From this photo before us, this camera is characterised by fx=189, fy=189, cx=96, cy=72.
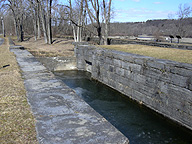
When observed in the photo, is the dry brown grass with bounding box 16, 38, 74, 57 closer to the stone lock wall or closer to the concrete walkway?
the stone lock wall

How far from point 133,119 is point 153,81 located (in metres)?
1.53

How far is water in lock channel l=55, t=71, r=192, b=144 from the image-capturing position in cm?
525

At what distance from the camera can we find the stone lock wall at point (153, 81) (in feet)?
18.0

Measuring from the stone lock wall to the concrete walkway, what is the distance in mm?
3144

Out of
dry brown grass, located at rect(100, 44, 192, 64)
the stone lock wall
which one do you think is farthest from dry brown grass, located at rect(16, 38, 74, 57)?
dry brown grass, located at rect(100, 44, 192, 64)

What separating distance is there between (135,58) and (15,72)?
4.68m

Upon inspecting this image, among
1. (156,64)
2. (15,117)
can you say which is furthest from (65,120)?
(156,64)

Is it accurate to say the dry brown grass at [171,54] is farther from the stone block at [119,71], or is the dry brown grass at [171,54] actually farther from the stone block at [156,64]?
the stone block at [119,71]

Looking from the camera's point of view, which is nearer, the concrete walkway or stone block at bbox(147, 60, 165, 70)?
the concrete walkway

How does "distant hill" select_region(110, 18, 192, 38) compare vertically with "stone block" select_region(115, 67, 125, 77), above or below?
above

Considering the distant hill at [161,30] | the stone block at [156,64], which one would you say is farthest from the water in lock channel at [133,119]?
the distant hill at [161,30]

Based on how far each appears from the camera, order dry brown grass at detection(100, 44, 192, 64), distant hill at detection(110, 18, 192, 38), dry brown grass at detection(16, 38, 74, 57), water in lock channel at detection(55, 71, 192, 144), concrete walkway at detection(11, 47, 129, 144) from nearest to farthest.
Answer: concrete walkway at detection(11, 47, 129, 144) → water in lock channel at detection(55, 71, 192, 144) → dry brown grass at detection(100, 44, 192, 64) → dry brown grass at detection(16, 38, 74, 57) → distant hill at detection(110, 18, 192, 38)

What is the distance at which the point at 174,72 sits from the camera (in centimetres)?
577

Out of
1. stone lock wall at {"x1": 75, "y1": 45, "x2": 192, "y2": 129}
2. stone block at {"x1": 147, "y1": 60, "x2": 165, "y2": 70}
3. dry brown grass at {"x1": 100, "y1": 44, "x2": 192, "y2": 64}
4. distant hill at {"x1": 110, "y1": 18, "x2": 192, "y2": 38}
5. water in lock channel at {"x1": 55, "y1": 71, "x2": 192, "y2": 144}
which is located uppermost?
distant hill at {"x1": 110, "y1": 18, "x2": 192, "y2": 38}
